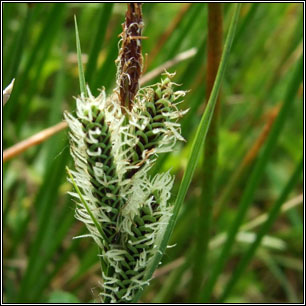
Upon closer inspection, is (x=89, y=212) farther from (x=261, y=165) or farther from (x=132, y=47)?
(x=261, y=165)

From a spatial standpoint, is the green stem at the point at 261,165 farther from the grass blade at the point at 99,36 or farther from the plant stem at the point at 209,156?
the grass blade at the point at 99,36

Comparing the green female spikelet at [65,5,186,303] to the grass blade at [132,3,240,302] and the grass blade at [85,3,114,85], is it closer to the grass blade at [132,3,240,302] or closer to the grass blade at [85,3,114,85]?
the grass blade at [132,3,240,302]

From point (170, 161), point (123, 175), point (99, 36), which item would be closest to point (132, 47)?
point (123, 175)

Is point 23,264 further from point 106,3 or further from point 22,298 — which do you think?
point 106,3

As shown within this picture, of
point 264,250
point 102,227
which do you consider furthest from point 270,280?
point 102,227

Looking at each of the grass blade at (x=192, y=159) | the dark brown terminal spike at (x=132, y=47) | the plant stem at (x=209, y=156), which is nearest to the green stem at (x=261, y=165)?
the plant stem at (x=209, y=156)
